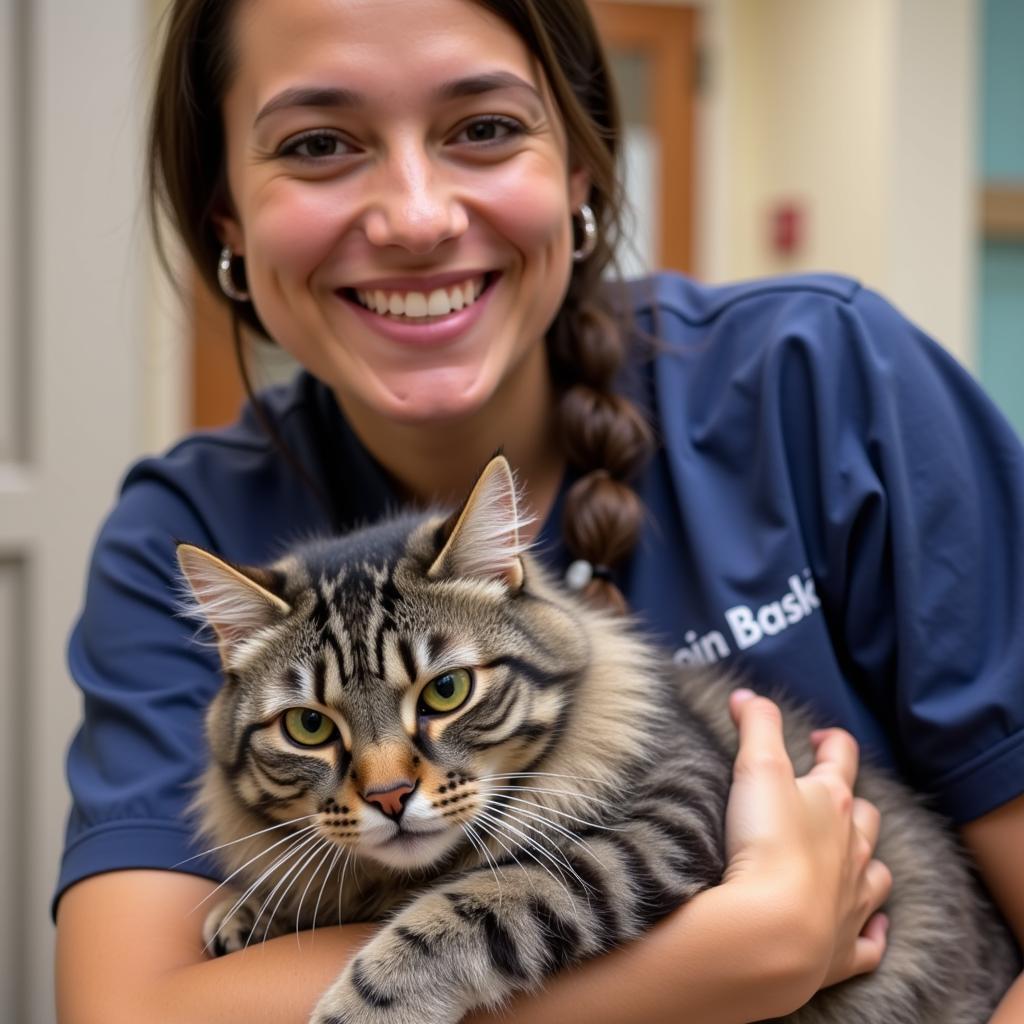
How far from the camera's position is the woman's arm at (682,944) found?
1.02 meters

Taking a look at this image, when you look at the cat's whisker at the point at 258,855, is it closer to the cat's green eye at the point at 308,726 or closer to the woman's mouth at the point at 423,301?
the cat's green eye at the point at 308,726

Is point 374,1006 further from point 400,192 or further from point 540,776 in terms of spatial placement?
point 400,192

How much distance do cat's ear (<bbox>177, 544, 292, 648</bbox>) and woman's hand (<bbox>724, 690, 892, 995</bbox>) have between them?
19.2 inches

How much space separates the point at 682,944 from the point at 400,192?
798 millimetres

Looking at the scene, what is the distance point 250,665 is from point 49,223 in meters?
1.55

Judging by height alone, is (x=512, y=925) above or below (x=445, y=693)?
below

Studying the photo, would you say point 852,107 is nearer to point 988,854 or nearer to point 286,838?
point 988,854

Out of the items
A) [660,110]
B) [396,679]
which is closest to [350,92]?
[396,679]

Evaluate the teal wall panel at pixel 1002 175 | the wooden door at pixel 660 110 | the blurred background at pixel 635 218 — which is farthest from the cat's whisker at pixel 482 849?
the teal wall panel at pixel 1002 175

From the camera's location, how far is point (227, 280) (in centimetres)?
151

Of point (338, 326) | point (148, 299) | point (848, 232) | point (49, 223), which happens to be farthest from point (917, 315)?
point (338, 326)

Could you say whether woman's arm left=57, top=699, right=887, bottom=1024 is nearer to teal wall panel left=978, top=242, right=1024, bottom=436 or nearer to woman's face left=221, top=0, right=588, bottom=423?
woman's face left=221, top=0, right=588, bottom=423

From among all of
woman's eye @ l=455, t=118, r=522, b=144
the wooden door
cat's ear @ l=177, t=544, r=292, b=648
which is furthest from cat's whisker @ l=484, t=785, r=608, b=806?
the wooden door

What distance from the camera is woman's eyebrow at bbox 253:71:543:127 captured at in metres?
1.23
